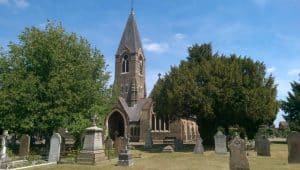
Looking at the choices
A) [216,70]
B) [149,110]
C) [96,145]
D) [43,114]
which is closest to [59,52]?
[43,114]

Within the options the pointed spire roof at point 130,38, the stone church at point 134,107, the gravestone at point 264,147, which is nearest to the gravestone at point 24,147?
the gravestone at point 264,147

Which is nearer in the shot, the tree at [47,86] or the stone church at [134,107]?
the tree at [47,86]

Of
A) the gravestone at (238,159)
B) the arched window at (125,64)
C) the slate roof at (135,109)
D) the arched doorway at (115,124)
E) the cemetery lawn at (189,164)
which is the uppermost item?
the arched window at (125,64)

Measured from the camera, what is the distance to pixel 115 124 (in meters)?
59.5

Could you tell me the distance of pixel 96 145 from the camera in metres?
19.4

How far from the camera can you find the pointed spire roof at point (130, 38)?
6850 cm

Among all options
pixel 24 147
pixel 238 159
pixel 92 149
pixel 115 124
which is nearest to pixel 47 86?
pixel 24 147

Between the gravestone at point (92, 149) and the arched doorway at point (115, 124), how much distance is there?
37197 mm

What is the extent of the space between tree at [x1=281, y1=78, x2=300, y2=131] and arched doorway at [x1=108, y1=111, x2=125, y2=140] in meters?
28.5

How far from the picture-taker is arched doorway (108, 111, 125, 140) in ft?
190

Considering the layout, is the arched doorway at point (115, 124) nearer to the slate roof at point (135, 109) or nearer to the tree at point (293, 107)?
the slate roof at point (135, 109)

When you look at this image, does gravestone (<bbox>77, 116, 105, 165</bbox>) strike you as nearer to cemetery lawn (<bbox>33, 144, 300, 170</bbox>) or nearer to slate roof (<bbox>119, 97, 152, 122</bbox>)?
cemetery lawn (<bbox>33, 144, 300, 170</bbox>)

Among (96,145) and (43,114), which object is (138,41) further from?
(96,145)

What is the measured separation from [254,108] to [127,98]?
3666 cm
